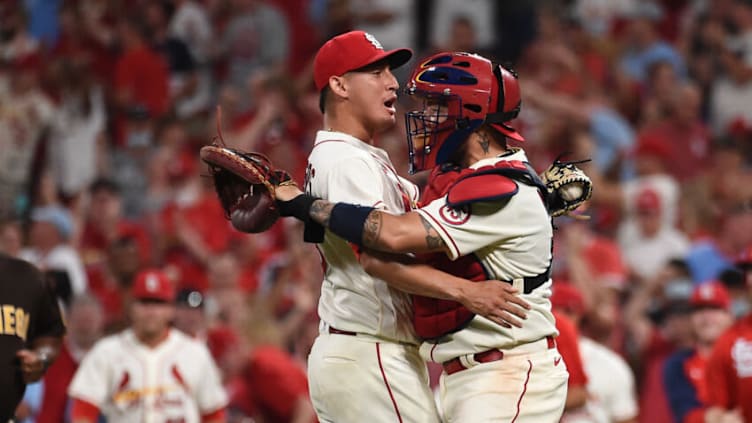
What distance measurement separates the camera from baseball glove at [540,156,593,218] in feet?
17.5

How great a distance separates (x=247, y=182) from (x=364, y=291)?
2.06 ft

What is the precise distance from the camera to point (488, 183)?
4.86 m

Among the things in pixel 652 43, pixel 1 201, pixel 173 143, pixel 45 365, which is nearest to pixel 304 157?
pixel 173 143

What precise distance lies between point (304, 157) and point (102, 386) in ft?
14.1

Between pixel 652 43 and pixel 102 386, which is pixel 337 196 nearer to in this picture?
pixel 102 386

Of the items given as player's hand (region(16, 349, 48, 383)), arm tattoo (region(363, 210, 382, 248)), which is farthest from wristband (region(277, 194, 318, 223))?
player's hand (region(16, 349, 48, 383))

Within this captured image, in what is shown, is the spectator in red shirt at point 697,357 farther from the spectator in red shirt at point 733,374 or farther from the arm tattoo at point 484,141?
the arm tattoo at point 484,141

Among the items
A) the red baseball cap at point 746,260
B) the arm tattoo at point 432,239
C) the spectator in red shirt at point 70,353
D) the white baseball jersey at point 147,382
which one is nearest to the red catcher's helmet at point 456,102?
the arm tattoo at point 432,239

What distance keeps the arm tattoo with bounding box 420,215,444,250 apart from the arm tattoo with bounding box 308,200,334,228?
36 cm

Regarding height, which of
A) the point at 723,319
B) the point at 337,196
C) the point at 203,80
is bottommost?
the point at 723,319

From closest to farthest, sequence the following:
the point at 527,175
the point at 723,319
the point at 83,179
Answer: the point at 527,175 < the point at 723,319 < the point at 83,179

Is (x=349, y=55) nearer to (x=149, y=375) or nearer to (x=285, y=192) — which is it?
(x=285, y=192)

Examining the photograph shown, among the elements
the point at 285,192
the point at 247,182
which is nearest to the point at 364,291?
the point at 285,192

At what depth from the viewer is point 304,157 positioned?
11.8 meters
